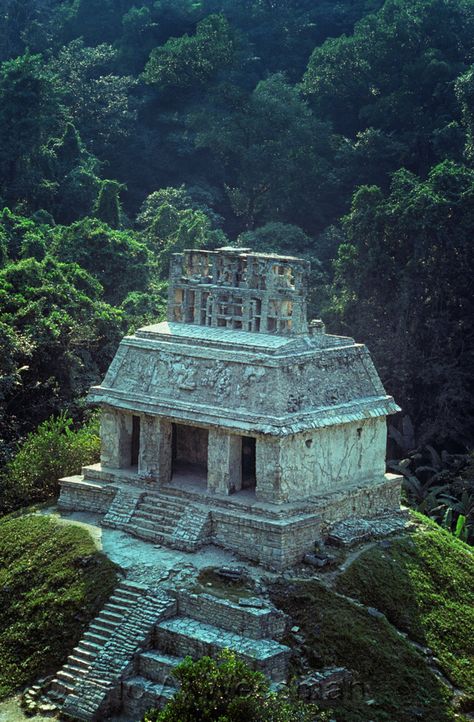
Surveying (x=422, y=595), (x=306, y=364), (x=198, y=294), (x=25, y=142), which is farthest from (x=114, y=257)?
(x=422, y=595)

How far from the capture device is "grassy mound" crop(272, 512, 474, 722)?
54.1 ft

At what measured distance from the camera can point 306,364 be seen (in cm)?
1936

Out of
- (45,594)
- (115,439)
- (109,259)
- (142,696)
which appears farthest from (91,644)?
(109,259)

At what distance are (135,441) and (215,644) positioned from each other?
5450mm

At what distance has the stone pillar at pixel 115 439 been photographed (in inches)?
815

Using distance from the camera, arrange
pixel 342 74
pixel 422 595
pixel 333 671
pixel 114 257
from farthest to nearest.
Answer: pixel 342 74, pixel 114 257, pixel 422 595, pixel 333 671

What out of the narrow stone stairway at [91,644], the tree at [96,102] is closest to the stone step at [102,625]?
the narrow stone stairway at [91,644]

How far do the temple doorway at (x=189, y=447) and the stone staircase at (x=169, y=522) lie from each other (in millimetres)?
1309

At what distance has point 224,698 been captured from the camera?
14383mm

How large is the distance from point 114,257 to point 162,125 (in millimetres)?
15044

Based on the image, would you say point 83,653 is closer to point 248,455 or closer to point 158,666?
point 158,666

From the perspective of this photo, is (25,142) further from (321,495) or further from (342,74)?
(321,495)

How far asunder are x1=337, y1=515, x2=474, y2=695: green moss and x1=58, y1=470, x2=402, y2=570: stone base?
0.79m

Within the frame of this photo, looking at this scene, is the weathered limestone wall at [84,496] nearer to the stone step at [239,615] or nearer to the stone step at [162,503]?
the stone step at [162,503]
